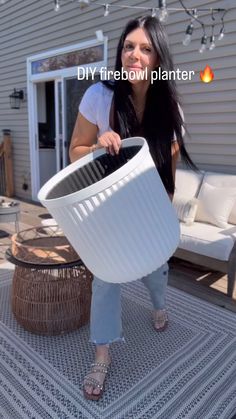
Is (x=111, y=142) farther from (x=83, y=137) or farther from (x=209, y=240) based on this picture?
(x=209, y=240)

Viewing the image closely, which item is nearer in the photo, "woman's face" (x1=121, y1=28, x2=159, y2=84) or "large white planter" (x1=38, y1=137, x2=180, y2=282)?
"large white planter" (x1=38, y1=137, x2=180, y2=282)

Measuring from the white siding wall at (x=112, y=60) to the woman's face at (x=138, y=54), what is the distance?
209 cm

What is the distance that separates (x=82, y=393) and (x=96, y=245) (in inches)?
29.3

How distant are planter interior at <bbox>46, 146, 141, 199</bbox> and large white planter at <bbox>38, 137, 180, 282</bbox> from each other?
48mm

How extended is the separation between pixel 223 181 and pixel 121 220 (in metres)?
2.00

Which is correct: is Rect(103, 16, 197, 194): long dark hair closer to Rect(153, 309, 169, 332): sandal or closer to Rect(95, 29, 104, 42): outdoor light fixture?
Rect(153, 309, 169, 332): sandal

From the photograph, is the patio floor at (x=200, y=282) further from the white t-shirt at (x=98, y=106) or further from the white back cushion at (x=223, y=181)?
the white t-shirt at (x=98, y=106)

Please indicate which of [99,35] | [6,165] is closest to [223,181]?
[99,35]

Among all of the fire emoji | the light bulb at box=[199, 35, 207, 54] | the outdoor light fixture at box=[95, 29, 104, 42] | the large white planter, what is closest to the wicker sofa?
the fire emoji

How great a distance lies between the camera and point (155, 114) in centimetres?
135

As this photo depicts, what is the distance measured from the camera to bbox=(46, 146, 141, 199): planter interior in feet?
4.01

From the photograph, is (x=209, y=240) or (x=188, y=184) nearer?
(x=209, y=240)

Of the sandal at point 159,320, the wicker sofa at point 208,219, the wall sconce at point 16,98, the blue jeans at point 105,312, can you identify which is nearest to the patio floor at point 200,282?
the wicker sofa at point 208,219

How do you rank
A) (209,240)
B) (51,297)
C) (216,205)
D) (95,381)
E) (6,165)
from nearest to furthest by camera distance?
1. (95,381)
2. (51,297)
3. (209,240)
4. (216,205)
5. (6,165)
